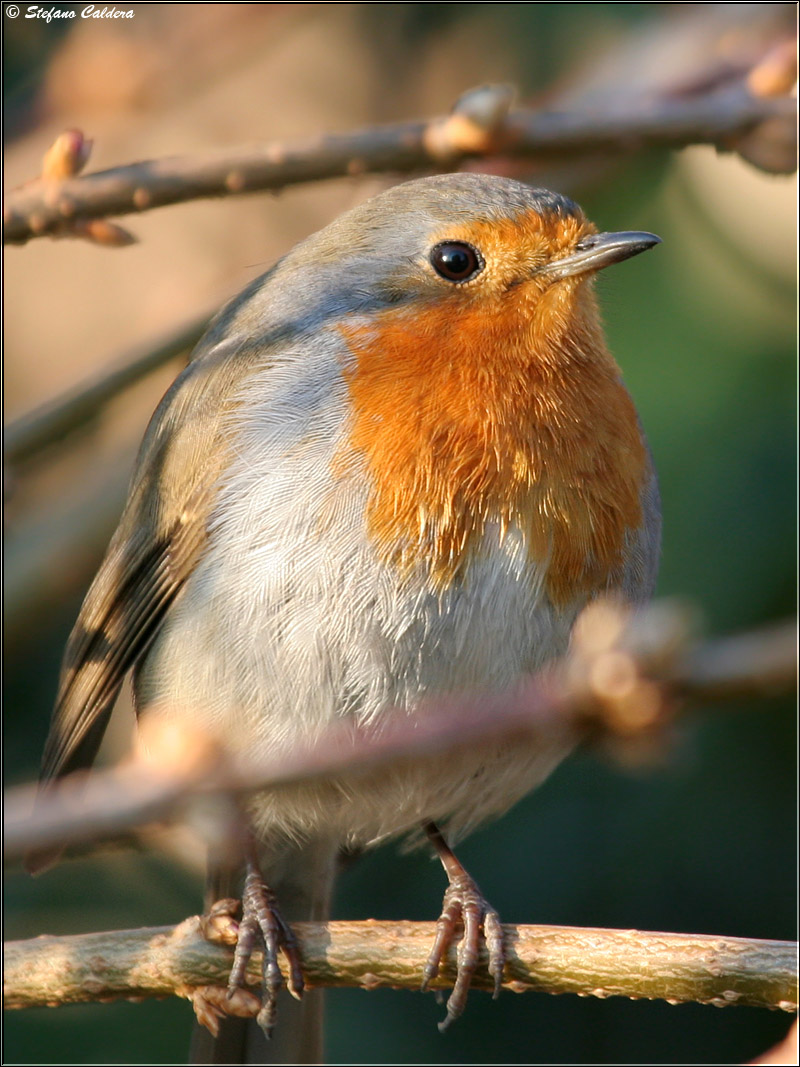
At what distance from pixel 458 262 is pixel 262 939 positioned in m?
1.67

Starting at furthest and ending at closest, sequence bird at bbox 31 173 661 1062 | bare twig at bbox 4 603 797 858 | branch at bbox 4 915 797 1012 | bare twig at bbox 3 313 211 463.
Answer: bare twig at bbox 3 313 211 463 → bird at bbox 31 173 661 1062 → branch at bbox 4 915 797 1012 → bare twig at bbox 4 603 797 858

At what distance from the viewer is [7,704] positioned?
14.4 feet

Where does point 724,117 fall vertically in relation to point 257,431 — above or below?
above

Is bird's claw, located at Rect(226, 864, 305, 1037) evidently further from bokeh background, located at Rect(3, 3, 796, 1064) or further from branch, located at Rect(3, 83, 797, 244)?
branch, located at Rect(3, 83, 797, 244)

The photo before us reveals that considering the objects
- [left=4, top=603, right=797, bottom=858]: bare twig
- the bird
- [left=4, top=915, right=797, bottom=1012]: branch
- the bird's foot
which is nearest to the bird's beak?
the bird

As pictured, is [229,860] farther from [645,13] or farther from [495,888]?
[645,13]

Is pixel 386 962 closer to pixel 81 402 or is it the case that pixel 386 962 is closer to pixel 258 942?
pixel 258 942

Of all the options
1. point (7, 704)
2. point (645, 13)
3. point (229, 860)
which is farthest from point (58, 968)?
point (645, 13)

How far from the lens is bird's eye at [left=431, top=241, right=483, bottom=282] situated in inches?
117

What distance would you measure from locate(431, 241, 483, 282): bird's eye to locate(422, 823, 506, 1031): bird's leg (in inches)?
59.2

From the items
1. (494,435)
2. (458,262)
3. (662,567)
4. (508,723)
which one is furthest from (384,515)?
(662,567)

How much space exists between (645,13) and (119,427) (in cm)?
274

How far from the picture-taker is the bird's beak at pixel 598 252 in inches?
115

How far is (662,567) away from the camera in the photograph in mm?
4250
